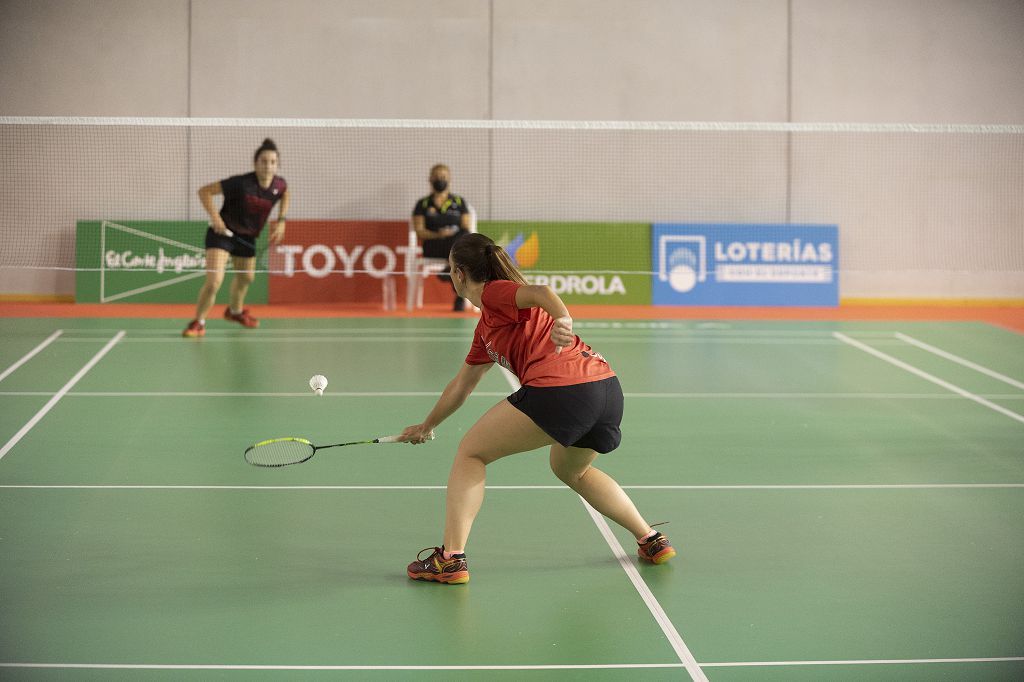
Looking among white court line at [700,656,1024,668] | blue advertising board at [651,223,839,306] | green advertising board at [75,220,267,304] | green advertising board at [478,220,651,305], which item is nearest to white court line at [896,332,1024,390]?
blue advertising board at [651,223,839,306]

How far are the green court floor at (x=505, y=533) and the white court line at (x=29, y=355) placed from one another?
0.24 feet

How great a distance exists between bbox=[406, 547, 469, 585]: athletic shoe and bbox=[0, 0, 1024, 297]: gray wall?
11929mm

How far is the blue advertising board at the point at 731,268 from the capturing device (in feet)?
53.0

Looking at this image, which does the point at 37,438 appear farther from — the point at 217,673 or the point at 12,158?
the point at 12,158

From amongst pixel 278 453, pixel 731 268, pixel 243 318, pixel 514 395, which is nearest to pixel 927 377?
pixel 731 268

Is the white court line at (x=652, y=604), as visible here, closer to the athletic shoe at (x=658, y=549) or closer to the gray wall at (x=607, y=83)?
the athletic shoe at (x=658, y=549)

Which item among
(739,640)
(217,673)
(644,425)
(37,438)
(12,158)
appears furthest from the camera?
(12,158)

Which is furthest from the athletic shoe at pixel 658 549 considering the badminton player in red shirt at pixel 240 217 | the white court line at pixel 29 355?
the badminton player in red shirt at pixel 240 217

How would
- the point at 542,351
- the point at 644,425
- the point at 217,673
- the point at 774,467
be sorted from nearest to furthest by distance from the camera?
1. the point at 217,673
2. the point at 542,351
3. the point at 774,467
4. the point at 644,425

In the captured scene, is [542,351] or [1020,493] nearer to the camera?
[542,351]

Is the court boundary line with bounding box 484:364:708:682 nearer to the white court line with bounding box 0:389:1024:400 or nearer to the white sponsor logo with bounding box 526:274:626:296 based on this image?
the white court line with bounding box 0:389:1024:400

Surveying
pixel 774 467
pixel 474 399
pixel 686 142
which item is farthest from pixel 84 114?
pixel 774 467

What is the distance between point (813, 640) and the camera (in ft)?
15.6

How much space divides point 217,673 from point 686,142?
13.5 metres
